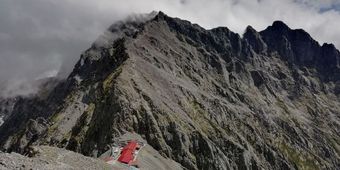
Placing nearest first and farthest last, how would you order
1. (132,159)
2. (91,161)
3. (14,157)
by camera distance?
1. (14,157)
2. (91,161)
3. (132,159)

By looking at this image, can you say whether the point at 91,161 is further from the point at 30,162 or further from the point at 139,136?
the point at 139,136

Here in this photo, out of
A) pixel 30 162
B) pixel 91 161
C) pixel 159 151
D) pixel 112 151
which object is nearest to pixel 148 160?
pixel 112 151

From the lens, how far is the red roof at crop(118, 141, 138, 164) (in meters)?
153

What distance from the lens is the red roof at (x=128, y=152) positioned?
502 ft

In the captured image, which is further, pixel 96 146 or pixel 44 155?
pixel 96 146

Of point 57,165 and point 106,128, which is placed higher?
point 106,128

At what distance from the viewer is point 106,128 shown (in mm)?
196750

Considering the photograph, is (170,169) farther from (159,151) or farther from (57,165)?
(57,165)

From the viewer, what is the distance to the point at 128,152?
163m

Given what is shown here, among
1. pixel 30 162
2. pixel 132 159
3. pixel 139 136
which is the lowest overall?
pixel 30 162

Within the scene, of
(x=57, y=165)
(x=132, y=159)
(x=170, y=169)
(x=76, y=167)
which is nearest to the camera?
(x=57, y=165)

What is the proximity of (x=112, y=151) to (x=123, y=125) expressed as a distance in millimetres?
30085

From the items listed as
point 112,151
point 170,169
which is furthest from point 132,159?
point 170,169

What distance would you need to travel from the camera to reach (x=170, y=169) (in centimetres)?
18638
